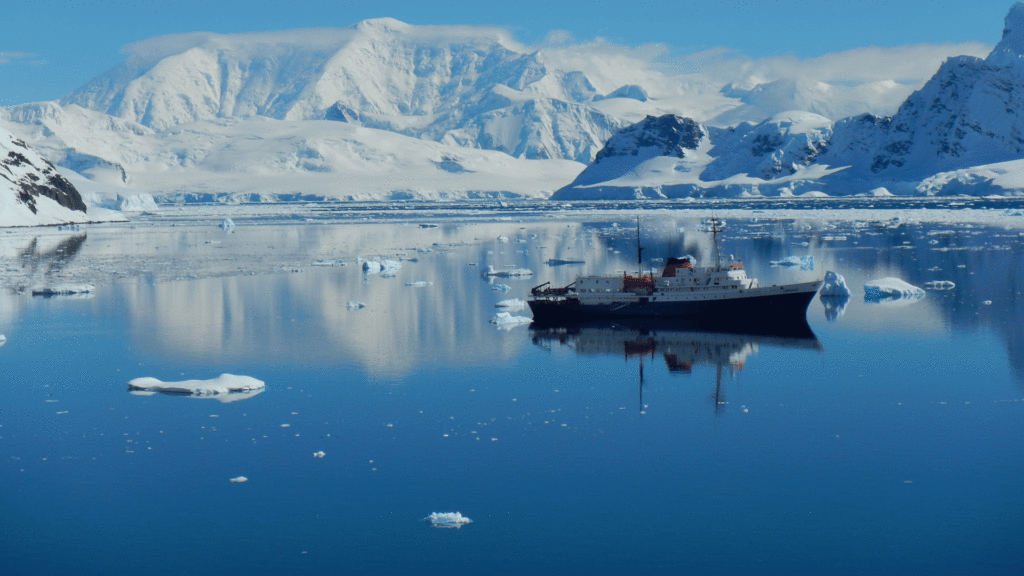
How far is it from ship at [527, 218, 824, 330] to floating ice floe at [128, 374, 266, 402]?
14929mm

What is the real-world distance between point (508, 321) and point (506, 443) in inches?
668

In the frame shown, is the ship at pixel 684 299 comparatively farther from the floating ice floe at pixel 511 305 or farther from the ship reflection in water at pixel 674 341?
the floating ice floe at pixel 511 305

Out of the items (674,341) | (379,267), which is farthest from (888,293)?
(379,267)

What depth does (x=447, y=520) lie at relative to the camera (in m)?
16.9

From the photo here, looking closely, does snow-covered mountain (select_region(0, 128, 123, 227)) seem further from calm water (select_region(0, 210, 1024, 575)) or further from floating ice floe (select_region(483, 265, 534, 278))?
calm water (select_region(0, 210, 1024, 575))

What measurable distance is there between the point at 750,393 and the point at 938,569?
10847mm

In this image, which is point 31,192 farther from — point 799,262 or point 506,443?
point 506,443

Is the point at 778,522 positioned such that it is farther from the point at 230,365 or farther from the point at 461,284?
the point at 461,284

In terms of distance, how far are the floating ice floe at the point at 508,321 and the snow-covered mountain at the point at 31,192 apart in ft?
298

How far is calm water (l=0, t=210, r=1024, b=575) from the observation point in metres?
16.0

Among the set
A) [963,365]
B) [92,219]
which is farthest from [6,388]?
[92,219]

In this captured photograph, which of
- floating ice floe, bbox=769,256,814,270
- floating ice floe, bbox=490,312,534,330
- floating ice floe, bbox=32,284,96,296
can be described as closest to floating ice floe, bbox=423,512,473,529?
floating ice floe, bbox=490,312,534,330

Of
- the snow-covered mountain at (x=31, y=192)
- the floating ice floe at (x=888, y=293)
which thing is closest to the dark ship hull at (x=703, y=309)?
the floating ice floe at (x=888, y=293)

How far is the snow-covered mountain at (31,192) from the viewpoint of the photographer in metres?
118
